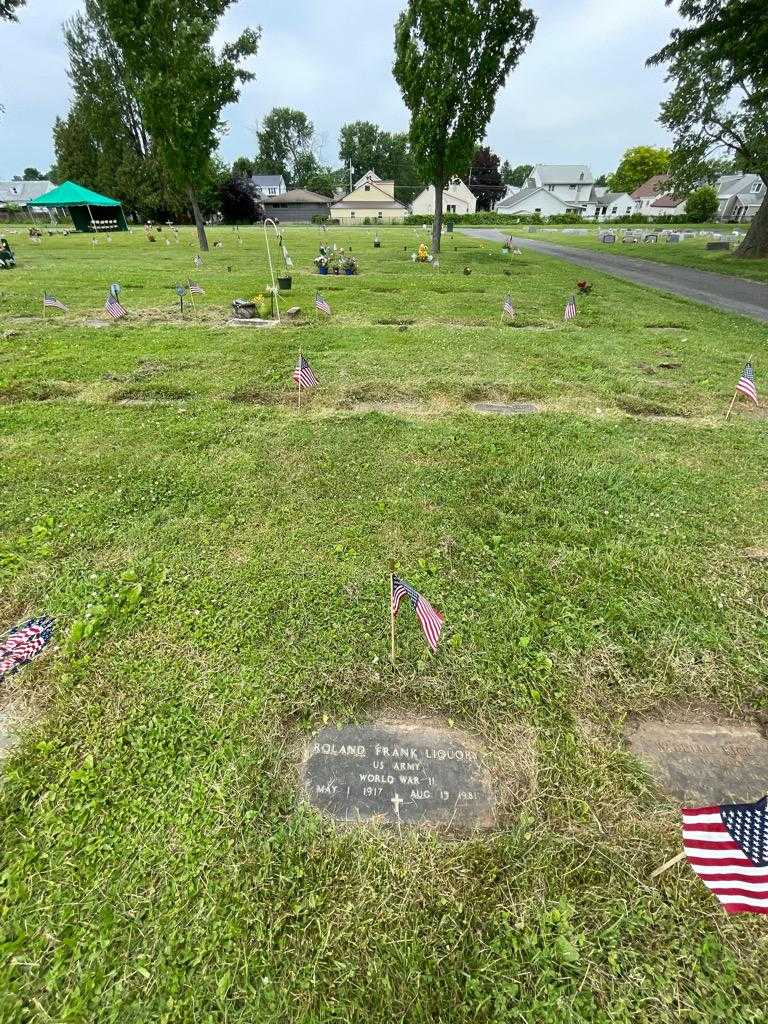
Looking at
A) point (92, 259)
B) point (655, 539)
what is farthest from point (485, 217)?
point (655, 539)

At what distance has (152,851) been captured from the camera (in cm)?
206

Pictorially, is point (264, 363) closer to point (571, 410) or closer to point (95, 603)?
point (571, 410)

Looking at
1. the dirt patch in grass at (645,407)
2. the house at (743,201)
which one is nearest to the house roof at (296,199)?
the house at (743,201)

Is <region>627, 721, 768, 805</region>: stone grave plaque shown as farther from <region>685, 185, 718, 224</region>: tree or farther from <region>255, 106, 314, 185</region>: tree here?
<region>255, 106, 314, 185</region>: tree

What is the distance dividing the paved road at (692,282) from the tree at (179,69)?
16983 mm

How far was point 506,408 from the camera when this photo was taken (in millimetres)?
6598

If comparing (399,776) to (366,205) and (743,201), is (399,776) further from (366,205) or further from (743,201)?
(366,205)

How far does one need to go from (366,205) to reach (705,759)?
263 ft

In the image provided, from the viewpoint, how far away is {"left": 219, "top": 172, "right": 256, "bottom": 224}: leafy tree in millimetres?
52156

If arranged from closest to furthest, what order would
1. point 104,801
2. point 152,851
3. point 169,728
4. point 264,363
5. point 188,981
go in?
point 188,981
point 152,851
point 104,801
point 169,728
point 264,363

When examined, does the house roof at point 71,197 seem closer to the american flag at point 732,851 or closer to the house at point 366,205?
the house at point 366,205

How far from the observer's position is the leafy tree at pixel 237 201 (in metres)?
52.2

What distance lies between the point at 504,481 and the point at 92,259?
24.6 metres

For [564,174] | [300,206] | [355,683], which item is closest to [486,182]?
[564,174]
